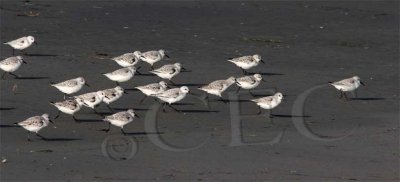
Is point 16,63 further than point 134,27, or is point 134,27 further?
point 134,27

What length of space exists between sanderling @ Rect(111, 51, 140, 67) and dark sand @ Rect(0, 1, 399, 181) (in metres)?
0.32

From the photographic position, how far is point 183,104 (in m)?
18.6

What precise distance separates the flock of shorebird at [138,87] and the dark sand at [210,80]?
214 millimetres

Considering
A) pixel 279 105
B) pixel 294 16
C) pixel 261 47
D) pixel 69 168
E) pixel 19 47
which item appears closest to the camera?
pixel 69 168

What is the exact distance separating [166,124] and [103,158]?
2506mm

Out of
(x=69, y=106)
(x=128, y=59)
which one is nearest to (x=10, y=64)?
(x=128, y=59)

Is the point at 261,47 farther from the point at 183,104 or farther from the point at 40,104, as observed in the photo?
the point at 40,104

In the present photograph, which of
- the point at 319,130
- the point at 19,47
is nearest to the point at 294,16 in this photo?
the point at 19,47

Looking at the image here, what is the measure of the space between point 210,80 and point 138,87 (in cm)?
195

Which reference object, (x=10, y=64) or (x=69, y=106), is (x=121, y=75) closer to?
(x=10, y=64)

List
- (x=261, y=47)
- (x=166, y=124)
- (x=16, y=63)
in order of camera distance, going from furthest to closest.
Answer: (x=261, y=47) < (x=16, y=63) < (x=166, y=124)

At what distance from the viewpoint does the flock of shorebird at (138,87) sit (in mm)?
16469

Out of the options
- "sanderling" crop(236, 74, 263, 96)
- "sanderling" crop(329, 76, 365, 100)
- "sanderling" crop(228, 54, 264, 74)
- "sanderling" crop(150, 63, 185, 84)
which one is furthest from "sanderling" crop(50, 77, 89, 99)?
"sanderling" crop(329, 76, 365, 100)

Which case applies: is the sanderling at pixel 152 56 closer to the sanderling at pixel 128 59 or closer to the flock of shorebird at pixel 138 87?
the flock of shorebird at pixel 138 87
